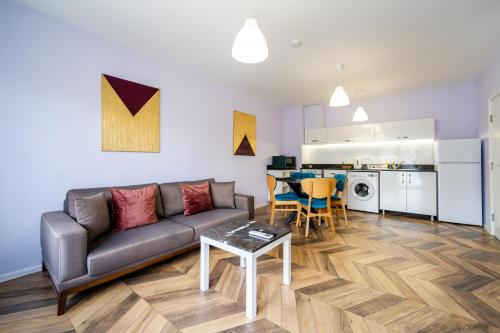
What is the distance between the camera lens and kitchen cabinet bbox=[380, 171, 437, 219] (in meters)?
4.09

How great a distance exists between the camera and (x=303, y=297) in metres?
1.79

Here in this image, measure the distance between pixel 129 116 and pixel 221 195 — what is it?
5.51 feet

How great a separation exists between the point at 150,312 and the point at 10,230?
66.5 inches

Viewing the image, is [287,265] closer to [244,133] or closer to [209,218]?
[209,218]

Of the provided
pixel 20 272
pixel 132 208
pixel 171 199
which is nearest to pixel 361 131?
pixel 171 199

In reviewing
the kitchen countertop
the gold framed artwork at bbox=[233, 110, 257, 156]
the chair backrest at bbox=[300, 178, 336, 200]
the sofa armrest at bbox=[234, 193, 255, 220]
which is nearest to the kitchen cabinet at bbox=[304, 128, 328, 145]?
the kitchen countertop

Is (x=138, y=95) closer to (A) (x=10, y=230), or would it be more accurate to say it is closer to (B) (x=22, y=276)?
(A) (x=10, y=230)

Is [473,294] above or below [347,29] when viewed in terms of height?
A: below

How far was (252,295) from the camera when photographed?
5.11 feet

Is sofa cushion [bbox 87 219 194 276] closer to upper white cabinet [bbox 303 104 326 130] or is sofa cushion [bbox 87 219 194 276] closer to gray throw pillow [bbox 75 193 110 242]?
gray throw pillow [bbox 75 193 110 242]

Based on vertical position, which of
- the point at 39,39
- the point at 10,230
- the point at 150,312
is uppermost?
the point at 39,39

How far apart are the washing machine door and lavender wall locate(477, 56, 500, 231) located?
65.0 inches

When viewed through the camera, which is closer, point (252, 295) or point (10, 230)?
point (252, 295)

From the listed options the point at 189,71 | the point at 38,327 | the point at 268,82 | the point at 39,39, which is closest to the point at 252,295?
the point at 38,327
